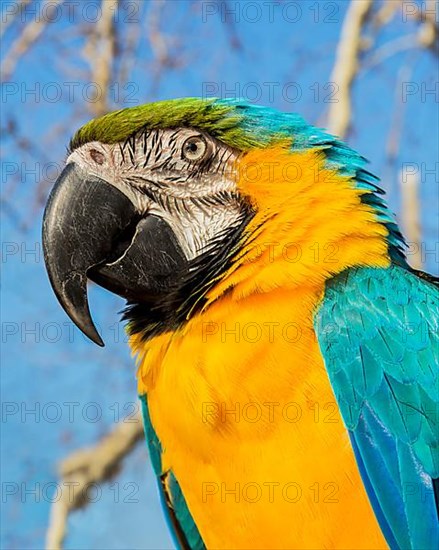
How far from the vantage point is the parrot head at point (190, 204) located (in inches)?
76.1

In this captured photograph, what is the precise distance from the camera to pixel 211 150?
82.1 inches

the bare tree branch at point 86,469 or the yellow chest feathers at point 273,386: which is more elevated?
the yellow chest feathers at point 273,386

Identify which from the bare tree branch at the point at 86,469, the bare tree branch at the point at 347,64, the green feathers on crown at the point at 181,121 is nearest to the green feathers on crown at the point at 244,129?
the green feathers on crown at the point at 181,121

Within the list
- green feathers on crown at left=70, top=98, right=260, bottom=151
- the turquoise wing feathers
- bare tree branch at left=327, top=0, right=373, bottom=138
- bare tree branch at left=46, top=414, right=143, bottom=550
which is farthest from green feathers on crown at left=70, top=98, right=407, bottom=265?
bare tree branch at left=46, top=414, right=143, bottom=550

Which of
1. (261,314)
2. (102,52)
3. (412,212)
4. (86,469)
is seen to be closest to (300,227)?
(261,314)

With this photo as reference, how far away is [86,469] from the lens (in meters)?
4.21

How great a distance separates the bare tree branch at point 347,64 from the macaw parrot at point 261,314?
2.06 metres

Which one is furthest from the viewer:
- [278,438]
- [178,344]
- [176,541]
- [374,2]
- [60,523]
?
[374,2]

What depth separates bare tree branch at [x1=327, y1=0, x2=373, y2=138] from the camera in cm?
411

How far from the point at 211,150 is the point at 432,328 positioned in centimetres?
80

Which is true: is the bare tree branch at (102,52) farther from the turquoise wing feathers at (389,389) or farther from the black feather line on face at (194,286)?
the turquoise wing feathers at (389,389)

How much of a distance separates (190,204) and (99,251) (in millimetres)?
301

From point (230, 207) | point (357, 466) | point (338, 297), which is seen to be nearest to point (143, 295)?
point (230, 207)

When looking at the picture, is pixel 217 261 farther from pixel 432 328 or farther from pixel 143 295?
pixel 432 328
